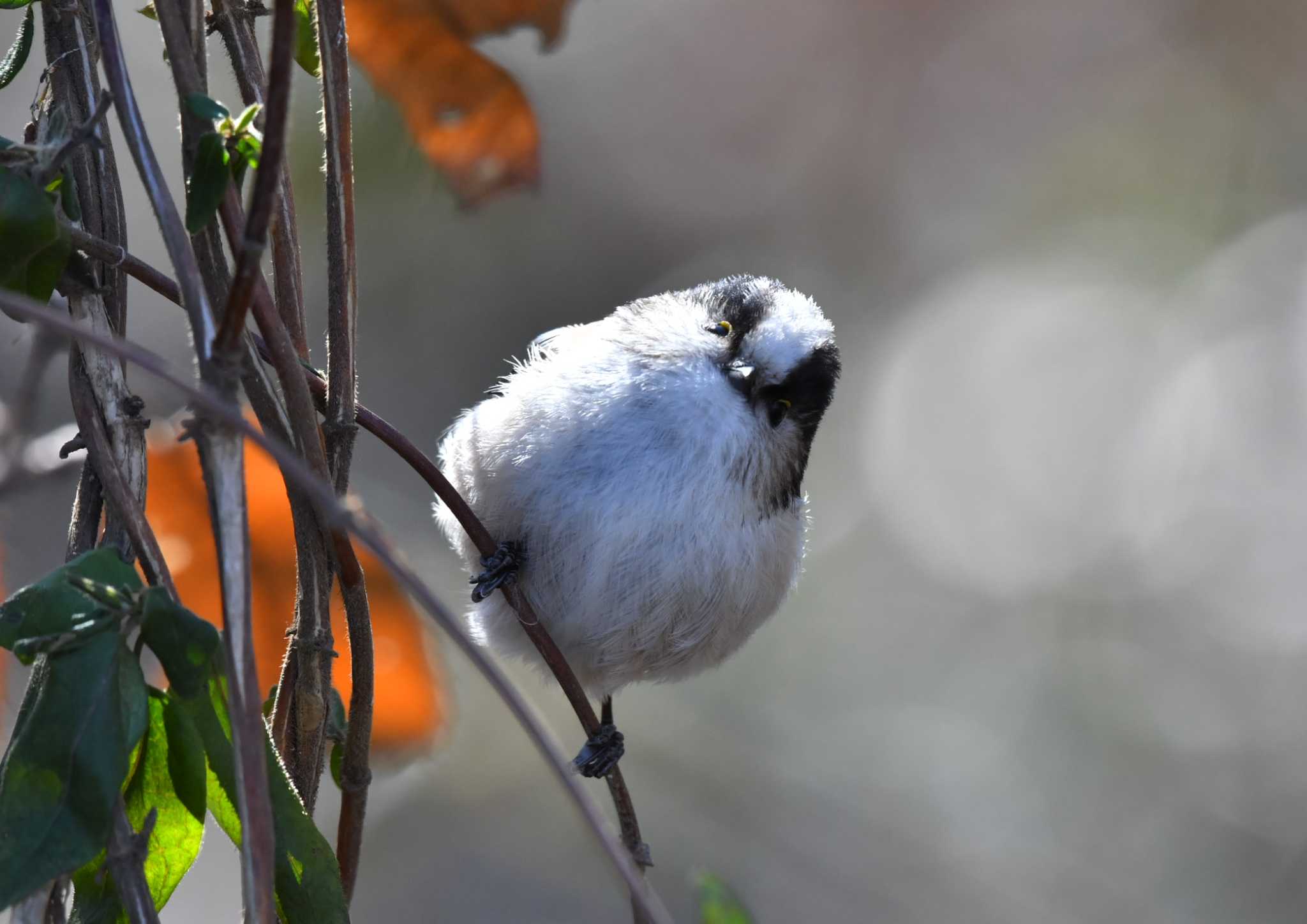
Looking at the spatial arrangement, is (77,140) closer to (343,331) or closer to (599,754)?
(343,331)

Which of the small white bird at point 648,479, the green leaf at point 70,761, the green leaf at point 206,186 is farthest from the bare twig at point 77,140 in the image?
the small white bird at point 648,479

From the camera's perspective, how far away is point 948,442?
2844 millimetres

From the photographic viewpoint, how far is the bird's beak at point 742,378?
1.42 m

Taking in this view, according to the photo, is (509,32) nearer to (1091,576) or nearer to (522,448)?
(522,448)

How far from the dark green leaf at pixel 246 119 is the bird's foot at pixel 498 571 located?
0.69m

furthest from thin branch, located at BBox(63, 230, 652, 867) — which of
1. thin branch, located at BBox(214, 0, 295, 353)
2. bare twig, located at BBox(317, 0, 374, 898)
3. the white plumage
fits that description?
thin branch, located at BBox(214, 0, 295, 353)

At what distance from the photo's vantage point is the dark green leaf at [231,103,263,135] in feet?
2.39

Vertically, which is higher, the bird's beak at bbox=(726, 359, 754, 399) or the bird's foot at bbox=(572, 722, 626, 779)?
the bird's beak at bbox=(726, 359, 754, 399)

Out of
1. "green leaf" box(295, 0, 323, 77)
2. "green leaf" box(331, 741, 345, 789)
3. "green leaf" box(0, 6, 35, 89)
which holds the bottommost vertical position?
"green leaf" box(331, 741, 345, 789)

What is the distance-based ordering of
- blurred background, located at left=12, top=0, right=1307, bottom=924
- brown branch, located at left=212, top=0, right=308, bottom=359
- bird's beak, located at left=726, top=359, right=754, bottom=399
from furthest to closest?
blurred background, located at left=12, top=0, right=1307, bottom=924 < bird's beak, located at left=726, top=359, right=754, bottom=399 < brown branch, located at left=212, top=0, right=308, bottom=359

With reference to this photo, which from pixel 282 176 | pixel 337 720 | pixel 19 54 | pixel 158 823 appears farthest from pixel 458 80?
pixel 158 823

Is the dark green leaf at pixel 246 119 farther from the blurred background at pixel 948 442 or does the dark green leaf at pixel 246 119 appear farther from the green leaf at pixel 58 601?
the blurred background at pixel 948 442

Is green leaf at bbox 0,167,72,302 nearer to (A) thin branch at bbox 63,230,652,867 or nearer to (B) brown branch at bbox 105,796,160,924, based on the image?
(A) thin branch at bbox 63,230,652,867

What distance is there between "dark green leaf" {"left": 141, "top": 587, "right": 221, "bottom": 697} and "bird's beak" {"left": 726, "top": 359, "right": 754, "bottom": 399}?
0.85 metres
